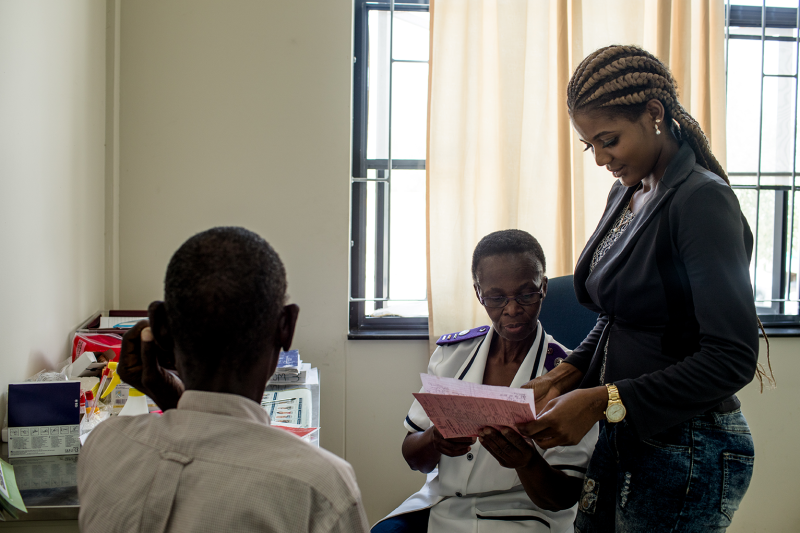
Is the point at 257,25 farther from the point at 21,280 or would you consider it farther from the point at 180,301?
the point at 180,301

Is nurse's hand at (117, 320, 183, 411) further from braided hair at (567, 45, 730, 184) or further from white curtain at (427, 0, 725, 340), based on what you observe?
white curtain at (427, 0, 725, 340)

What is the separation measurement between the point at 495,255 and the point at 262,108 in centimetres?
140

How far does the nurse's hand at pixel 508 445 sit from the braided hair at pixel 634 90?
2.25 feet

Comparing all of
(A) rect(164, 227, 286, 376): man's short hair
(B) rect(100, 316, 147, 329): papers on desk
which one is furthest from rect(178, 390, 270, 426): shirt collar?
(B) rect(100, 316, 147, 329): papers on desk

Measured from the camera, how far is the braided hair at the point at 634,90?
1.11 meters

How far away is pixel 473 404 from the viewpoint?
3.26ft

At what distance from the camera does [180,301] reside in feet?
2.42

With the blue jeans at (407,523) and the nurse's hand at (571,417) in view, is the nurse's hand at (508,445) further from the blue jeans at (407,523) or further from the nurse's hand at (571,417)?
the blue jeans at (407,523)

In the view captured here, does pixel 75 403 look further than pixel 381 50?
No

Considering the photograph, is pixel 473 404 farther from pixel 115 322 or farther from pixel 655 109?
pixel 115 322

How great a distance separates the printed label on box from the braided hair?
Result: 1.37m

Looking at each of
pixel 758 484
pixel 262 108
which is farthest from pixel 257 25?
pixel 758 484

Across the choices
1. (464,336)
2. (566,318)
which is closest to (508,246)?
(464,336)

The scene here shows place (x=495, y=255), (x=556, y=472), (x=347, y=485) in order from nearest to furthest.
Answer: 1. (x=347, y=485)
2. (x=556, y=472)
3. (x=495, y=255)
